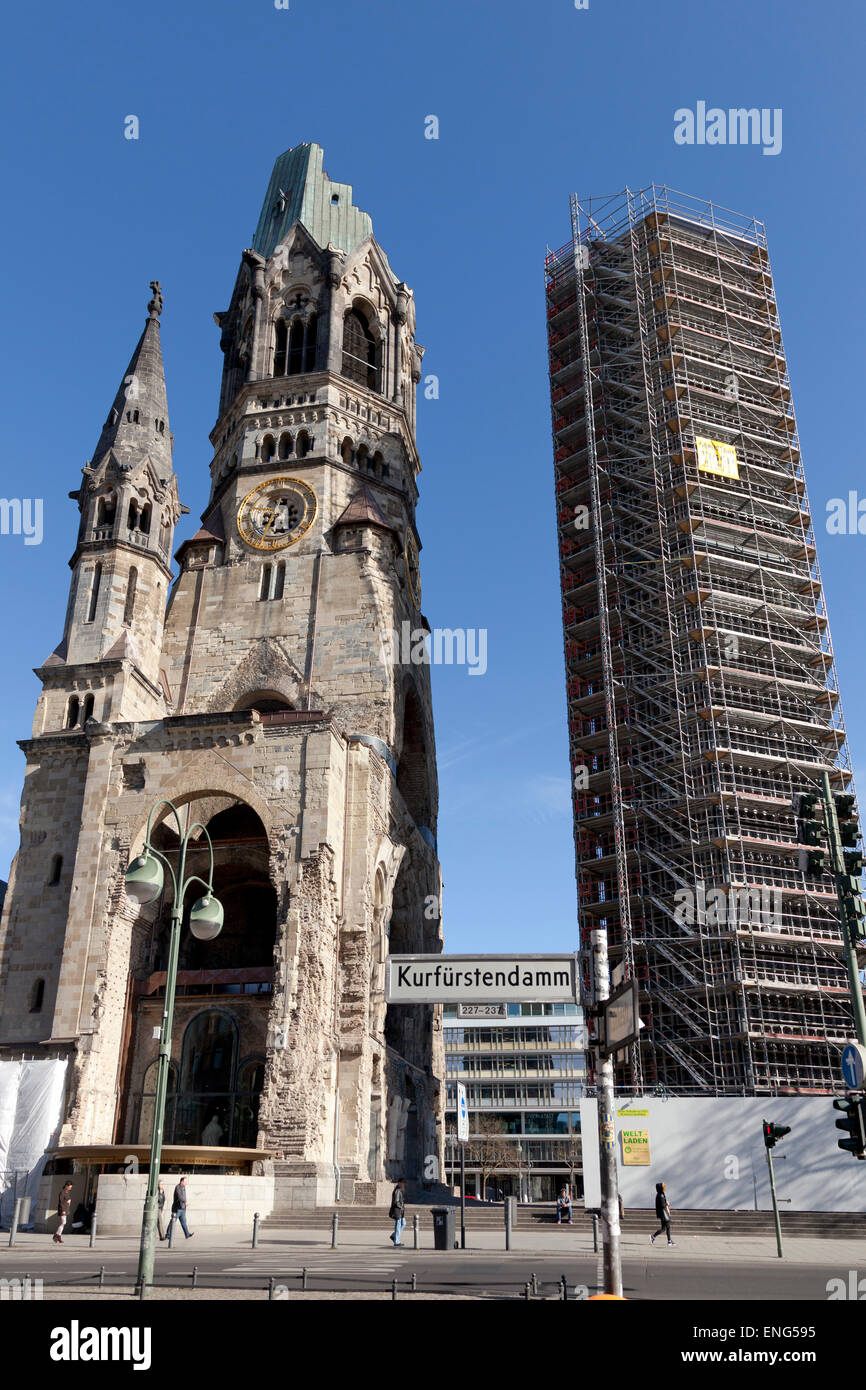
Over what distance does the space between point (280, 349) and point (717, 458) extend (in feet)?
73.9

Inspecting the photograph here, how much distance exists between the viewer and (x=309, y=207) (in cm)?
5822

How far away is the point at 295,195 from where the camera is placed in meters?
59.1

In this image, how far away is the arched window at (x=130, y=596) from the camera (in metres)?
41.6

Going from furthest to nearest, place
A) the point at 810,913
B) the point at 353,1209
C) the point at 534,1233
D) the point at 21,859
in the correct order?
the point at 810,913, the point at 21,859, the point at 353,1209, the point at 534,1233

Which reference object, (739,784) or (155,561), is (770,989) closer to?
(739,784)

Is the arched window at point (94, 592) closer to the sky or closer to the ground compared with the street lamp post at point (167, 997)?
closer to the sky

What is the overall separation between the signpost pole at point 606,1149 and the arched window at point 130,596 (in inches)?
1324

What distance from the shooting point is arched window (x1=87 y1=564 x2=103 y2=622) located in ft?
136

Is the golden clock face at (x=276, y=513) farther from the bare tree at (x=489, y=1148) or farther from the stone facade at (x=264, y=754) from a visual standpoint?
the bare tree at (x=489, y=1148)

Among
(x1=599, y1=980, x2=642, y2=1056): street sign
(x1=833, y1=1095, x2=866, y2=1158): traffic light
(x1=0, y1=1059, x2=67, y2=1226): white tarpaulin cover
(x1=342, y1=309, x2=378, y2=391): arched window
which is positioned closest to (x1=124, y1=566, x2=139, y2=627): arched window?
(x1=0, y1=1059, x2=67, y2=1226): white tarpaulin cover

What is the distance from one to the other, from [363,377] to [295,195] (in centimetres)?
1262

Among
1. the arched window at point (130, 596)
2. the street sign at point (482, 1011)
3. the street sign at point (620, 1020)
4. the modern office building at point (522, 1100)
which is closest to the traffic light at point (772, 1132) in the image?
the street sign at point (482, 1011)

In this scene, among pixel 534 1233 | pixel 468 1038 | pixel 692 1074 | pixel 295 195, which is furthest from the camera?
pixel 468 1038
